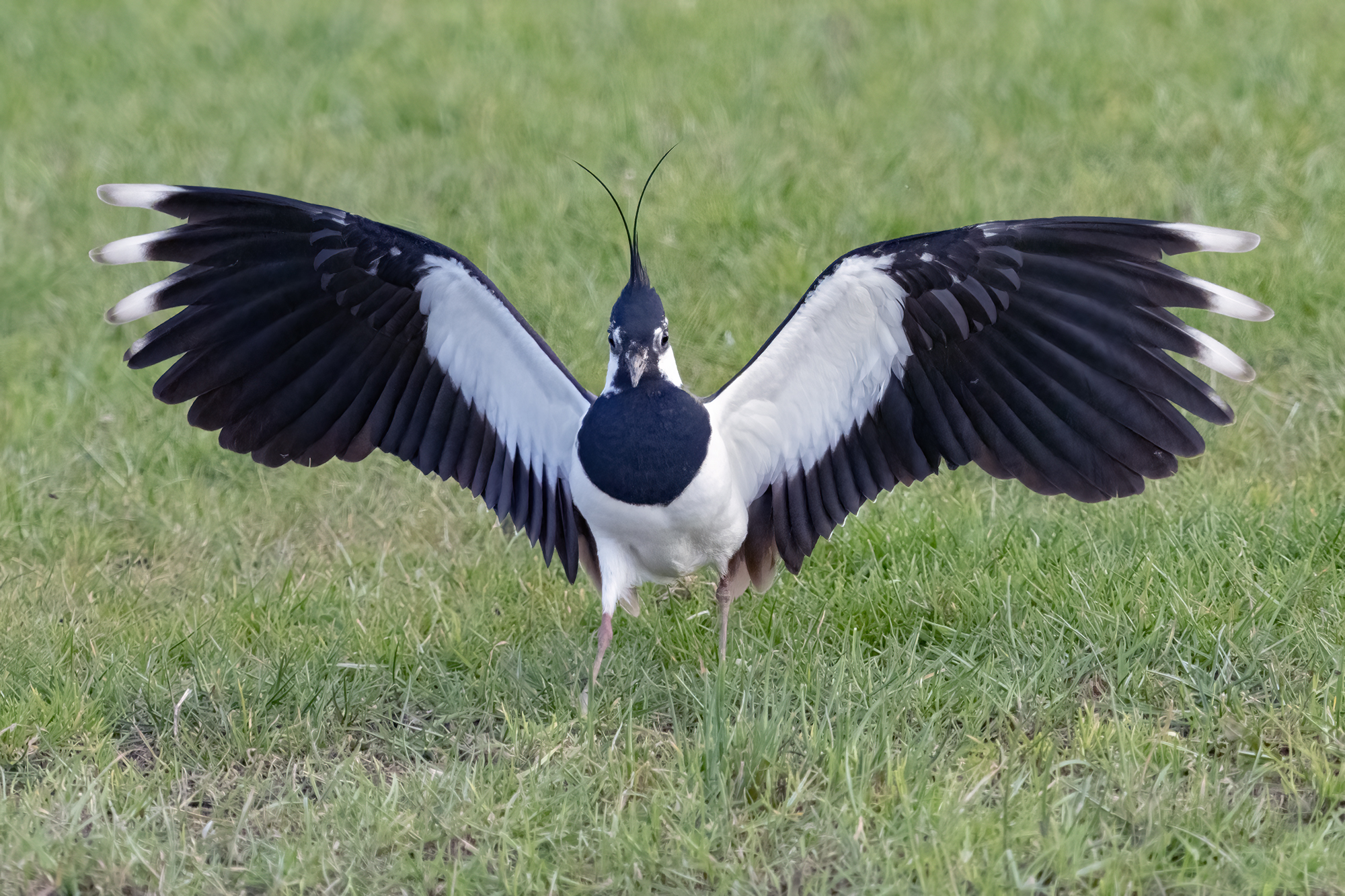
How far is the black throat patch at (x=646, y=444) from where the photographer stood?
Answer: 3.27m

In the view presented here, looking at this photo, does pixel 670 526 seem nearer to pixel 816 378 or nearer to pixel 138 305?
pixel 816 378

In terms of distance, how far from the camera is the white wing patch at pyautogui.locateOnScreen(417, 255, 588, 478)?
11.2 feet

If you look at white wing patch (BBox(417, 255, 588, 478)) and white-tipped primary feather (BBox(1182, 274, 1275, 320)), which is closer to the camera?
white-tipped primary feather (BBox(1182, 274, 1275, 320))

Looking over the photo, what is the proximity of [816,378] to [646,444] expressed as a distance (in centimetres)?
48

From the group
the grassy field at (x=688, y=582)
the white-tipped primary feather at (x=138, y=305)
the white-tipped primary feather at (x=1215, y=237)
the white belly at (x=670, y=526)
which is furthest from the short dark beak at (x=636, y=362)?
the white-tipped primary feather at (x=1215, y=237)

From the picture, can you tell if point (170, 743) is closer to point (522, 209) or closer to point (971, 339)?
point (971, 339)

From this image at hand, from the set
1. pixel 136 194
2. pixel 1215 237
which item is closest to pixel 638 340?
pixel 136 194

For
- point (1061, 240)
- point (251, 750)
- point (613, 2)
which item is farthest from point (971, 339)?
point (613, 2)

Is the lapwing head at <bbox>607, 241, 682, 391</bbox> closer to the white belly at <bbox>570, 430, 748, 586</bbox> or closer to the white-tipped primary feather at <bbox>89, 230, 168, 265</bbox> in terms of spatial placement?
the white belly at <bbox>570, 430, 748, 586</bbox>

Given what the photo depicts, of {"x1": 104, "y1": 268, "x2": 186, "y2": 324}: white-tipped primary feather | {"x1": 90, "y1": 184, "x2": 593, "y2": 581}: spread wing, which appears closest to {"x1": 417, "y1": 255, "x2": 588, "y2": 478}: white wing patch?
{"x1": 90, "y1": 184, "x2": 593, "y2": 581}: spread wing

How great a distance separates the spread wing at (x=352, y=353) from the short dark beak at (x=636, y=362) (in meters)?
0.25

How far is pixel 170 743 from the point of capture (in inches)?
130

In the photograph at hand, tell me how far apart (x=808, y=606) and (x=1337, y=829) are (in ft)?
4.70

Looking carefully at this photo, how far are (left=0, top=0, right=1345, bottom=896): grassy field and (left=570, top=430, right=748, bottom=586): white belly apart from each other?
25cm
